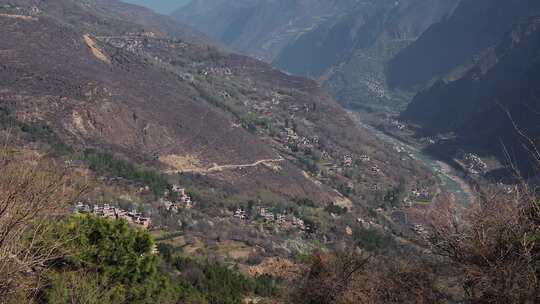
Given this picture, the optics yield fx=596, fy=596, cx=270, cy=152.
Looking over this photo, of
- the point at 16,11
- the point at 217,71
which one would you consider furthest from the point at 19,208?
the point at 217,71

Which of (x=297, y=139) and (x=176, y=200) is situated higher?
(x=176, y=200)

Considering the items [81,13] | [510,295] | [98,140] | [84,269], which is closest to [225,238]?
[98,140]

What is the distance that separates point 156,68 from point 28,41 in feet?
105

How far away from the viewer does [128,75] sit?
107m

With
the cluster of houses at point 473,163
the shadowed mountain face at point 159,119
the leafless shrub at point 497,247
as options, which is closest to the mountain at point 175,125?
the shadowed mountain face at point 159,119

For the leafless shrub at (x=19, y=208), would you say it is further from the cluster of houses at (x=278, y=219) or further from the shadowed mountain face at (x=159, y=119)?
the shadowed mountain face at (x=159, y=119)

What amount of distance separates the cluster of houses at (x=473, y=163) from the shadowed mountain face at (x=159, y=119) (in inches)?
690

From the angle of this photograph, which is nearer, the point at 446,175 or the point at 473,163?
the point at 446,175

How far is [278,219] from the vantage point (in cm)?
7725

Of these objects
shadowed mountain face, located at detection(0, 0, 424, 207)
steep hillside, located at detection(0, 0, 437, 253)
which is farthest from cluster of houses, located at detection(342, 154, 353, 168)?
shadowed mountain face, located at detection(0, 0, 424, 207)

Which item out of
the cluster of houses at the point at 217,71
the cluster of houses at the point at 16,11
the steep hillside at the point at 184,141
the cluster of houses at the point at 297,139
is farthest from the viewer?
the cluster of houses at the point at 217,71

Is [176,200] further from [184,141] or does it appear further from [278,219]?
[184,141]

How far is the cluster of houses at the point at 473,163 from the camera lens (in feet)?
484

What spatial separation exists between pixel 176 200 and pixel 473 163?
104526 mm
